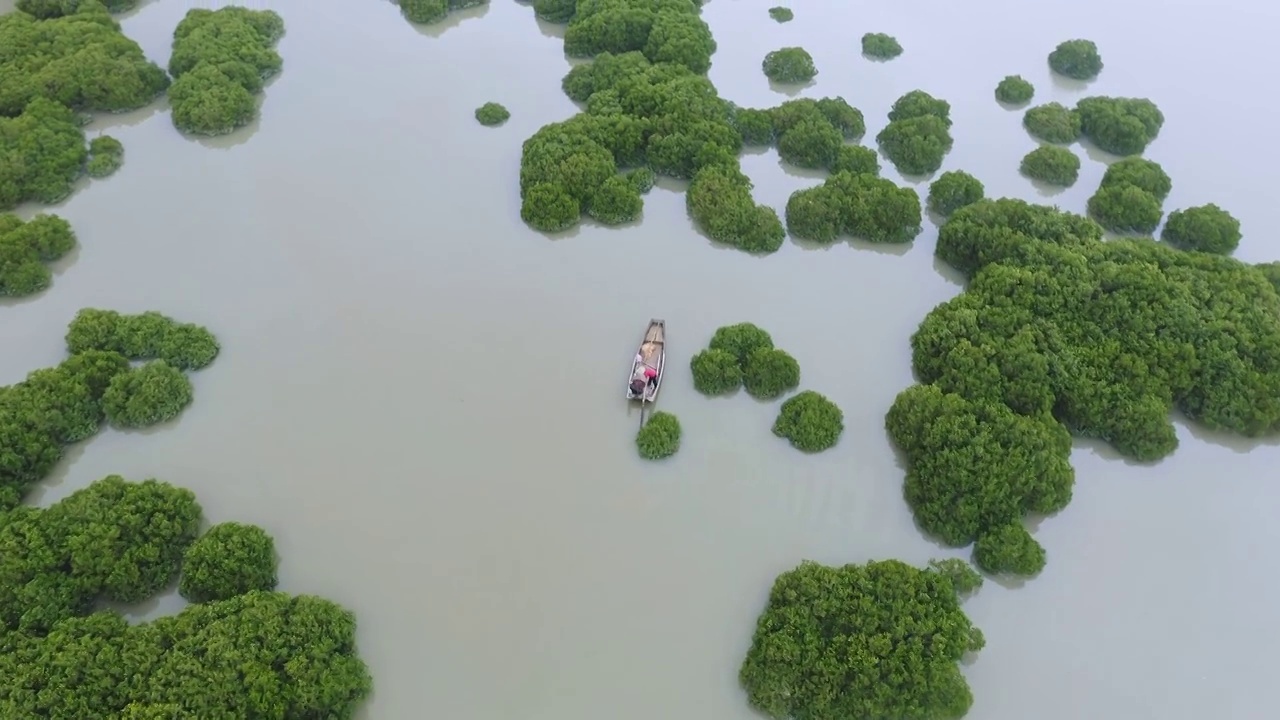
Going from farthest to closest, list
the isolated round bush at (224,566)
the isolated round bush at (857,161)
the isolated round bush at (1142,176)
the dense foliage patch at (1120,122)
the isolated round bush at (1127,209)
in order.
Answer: the dense foliage patch at (1120,122), the isolated round bush at (857,161), the isolated round bush at (1142,176), the isolated round bush at (1127,209), the isolated round bush at (224,566)

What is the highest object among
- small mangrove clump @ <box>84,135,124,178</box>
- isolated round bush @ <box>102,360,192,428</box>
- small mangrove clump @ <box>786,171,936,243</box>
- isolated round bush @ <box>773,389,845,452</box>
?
small mangrove clump @ <box>786,171,936,243</box>

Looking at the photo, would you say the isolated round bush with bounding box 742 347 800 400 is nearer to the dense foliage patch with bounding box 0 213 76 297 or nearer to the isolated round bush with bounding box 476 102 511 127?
the isolated round bush with bounding box 476 102 511 127

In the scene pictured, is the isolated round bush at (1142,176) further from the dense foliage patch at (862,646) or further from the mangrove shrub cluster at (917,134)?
the dense foliage patch at (862,646)

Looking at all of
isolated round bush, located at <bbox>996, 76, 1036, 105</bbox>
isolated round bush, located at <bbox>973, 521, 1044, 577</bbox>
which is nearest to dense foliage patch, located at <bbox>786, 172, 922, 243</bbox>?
isolated round bush, located at <bbox>996, 76, 1036, 105</bbox>

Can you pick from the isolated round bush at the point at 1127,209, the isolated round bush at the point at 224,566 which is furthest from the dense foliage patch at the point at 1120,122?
the isolated round bush at the point at 224,566

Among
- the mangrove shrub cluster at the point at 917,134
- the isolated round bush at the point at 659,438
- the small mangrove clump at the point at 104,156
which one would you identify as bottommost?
the small mangrove clump at the point at 104,156

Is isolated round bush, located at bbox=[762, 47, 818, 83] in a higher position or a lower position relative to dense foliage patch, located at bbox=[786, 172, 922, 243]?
higher
